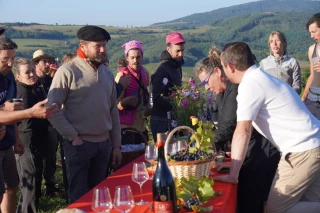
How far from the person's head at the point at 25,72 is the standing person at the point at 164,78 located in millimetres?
1236

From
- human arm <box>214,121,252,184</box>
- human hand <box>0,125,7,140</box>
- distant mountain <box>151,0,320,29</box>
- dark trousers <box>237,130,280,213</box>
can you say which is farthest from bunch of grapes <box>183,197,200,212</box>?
distant mountain <box>151,0,320,29</box>

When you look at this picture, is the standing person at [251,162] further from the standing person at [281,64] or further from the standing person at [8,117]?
the standing person at [281,64]

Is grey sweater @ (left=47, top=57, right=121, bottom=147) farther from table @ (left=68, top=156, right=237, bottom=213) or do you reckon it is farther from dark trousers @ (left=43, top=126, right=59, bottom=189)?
dark trousers @ (left=43, top=126, right=59, bottom=189)

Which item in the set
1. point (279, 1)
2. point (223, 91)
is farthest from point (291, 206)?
point (279, 1)

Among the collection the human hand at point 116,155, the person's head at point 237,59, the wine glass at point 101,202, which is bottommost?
the human hand at point 116,155

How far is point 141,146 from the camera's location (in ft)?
14.6

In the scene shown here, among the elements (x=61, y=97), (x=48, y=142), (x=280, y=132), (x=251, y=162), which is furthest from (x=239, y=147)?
(x=48, y=142)

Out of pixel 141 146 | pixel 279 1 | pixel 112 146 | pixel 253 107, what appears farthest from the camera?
pixel 279 1

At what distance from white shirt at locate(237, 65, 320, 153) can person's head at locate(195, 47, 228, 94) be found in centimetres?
58

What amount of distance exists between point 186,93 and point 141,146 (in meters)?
0.96

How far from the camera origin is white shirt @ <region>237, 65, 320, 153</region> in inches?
112

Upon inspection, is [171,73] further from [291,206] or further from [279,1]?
[279,1]

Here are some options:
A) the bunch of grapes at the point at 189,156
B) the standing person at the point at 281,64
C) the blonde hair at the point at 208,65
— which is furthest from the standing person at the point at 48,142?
the standing person at the point at 281,64

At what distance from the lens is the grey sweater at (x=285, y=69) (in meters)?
6.07
